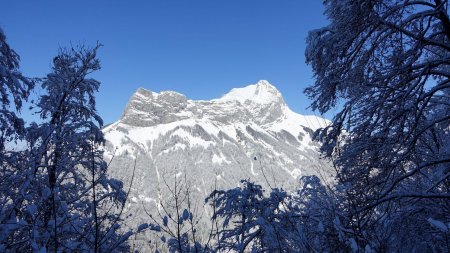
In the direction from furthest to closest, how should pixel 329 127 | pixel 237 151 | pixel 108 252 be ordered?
pixel 237 151
pixel 329 127
pixel 108 252

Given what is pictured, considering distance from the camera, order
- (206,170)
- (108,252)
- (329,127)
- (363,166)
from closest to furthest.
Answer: (108,252) < (363,166) < (329,127) < (206,170)

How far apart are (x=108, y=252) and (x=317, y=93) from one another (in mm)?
4402

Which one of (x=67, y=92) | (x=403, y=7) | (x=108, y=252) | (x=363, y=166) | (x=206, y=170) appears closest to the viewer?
(x=108, y=252)

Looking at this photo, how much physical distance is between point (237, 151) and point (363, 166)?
190 metres

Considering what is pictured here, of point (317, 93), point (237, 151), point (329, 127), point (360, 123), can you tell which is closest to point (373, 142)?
point (360, 123)

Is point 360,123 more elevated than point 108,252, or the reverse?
point 360,123

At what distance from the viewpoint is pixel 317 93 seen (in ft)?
18.8

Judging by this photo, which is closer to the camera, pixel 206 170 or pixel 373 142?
pixel 373 142

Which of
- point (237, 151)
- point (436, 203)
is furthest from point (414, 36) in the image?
point (237, 151)

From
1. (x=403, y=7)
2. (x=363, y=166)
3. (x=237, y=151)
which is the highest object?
(x=237, y=151)

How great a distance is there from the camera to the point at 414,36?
4.41 m

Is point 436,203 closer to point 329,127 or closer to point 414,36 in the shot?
point 329,127

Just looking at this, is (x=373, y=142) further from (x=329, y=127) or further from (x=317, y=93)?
(x=317, y=93)

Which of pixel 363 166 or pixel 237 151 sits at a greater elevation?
pixel 237 151
